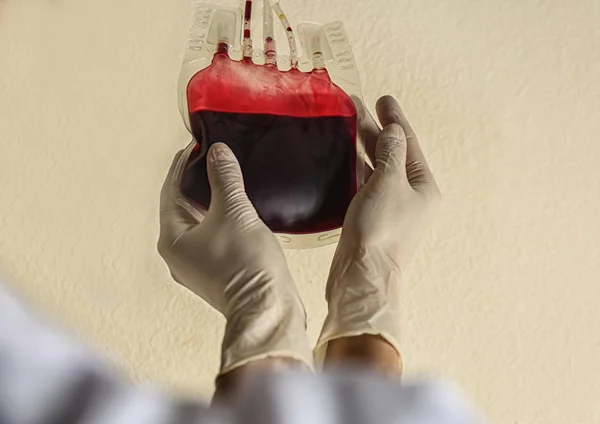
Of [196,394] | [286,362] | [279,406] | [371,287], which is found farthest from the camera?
[196,394]

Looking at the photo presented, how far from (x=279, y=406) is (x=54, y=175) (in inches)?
23.4

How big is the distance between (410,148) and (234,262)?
0.82 ft

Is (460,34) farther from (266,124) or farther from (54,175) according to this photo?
(54,175)

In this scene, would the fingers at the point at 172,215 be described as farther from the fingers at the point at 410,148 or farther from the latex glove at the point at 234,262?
the fingers at the point at 410,148

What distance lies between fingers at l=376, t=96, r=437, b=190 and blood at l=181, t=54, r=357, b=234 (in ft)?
0.27

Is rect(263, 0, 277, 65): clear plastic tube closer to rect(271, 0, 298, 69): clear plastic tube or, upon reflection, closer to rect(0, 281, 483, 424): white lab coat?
rect(271, 0, 298, 69): clear plastic tube

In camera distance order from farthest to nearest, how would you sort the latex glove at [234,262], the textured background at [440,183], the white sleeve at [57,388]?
1. the textured background at [440,183]
2. the latex glove at [234,262]
3. the white sleeve at [57,388]

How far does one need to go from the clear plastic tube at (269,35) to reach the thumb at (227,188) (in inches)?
5.0

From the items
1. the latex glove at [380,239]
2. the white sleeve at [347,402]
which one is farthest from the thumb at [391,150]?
the white sleeve at [347,402]

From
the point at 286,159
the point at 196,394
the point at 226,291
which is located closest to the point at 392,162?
the point at 286,159

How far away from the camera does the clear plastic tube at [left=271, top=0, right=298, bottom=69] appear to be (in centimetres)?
70

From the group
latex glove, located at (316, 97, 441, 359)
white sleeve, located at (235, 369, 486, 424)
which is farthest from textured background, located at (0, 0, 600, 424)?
white sleeve, located at (235, 369, 486, 424)

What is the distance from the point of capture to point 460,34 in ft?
2.69

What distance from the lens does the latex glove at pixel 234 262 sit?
1.80 ft
